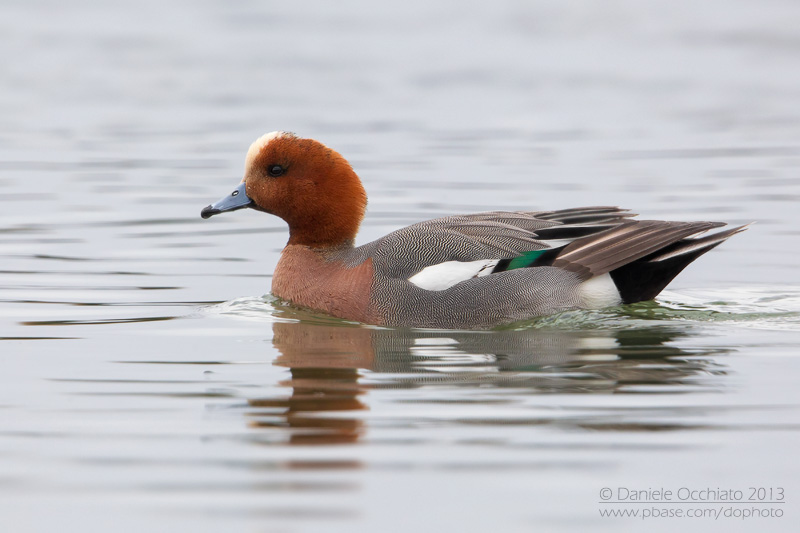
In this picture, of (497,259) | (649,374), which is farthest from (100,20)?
(649,374)

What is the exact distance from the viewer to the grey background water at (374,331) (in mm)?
4203

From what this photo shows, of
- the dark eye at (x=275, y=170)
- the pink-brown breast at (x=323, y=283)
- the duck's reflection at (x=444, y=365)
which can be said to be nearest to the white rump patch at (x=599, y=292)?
the duck's reflection at (x=444, y=365)

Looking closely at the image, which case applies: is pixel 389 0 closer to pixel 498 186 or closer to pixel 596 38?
pixel 596 38

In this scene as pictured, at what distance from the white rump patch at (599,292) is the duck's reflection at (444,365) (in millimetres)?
423

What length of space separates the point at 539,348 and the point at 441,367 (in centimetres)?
70

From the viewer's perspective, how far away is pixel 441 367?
5852 mm

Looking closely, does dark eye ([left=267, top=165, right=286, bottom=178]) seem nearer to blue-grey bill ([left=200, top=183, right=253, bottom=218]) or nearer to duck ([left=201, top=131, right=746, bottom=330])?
duck ([left=201, top=131, right=746, bottom=330])

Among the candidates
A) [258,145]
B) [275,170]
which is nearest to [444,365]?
[275,170]

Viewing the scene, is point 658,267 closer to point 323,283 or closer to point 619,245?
point 619,245

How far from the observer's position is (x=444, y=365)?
19.4 ft

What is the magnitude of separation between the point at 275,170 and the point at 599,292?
210cm

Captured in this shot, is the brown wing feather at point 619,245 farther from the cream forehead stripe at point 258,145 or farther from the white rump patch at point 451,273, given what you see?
the cream forehead stripe at point 258,145

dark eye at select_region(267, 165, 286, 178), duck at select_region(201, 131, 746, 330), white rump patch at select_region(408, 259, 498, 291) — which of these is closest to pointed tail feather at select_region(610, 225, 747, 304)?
duck at select_region(201, 131, 746, 330)

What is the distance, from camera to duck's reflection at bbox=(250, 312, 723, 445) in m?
5.07
